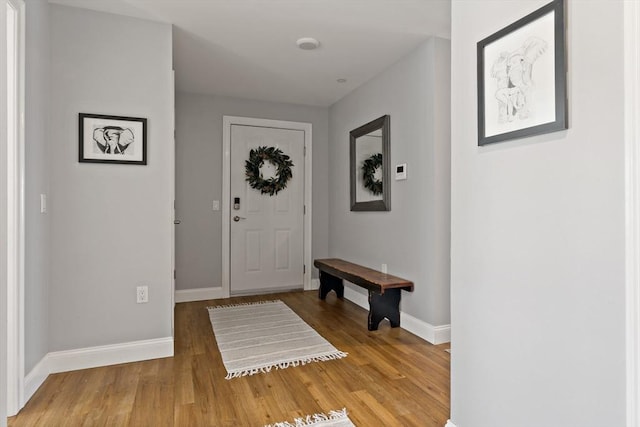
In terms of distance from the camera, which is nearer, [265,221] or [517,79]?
[517,79]

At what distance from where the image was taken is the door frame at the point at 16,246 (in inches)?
72.3

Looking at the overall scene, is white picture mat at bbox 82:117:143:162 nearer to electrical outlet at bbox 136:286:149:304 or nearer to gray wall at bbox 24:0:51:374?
gray wall at bbox 24:0:51:374

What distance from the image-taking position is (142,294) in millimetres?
2559

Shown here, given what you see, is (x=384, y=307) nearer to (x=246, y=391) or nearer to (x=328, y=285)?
(x=328, y=285)

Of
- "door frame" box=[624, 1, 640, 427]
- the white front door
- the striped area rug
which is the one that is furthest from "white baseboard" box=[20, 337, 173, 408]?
"door frame" box=[624, 1, 640, 427]

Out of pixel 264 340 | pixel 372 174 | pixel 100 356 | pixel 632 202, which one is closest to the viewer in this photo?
pixel 632 202

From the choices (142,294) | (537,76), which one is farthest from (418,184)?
(142,294)

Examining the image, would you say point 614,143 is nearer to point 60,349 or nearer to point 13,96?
point 13,96

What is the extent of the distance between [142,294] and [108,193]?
731 mm

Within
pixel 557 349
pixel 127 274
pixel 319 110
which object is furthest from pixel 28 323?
pixel 319 110

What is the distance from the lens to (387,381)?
221cm

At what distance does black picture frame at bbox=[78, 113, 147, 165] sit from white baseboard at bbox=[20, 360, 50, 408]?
127cm

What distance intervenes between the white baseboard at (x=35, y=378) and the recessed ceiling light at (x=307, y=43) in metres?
2.83

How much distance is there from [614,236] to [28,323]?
8.80ft
